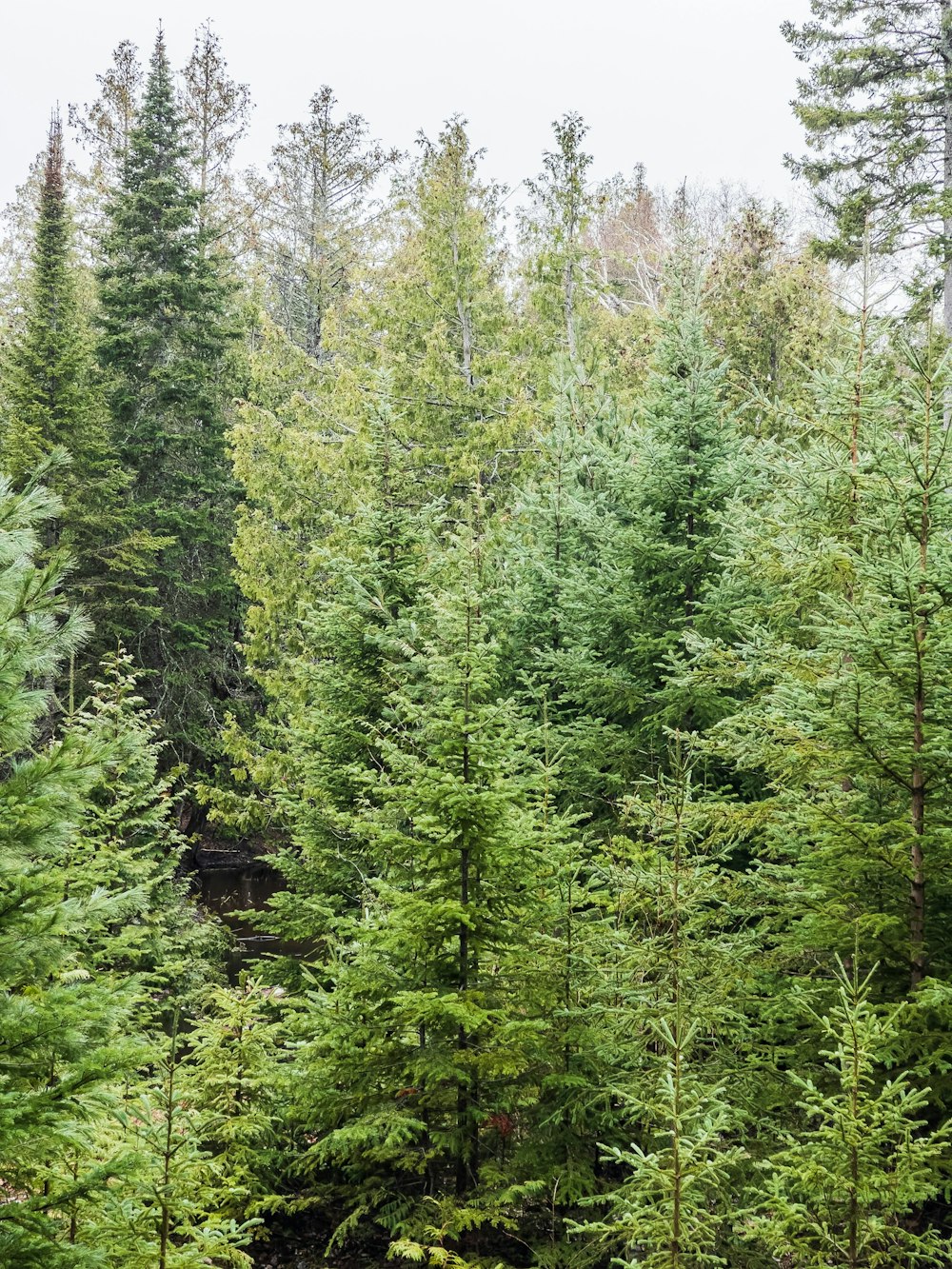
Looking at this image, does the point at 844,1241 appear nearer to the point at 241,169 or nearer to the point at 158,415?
the point at 158,415

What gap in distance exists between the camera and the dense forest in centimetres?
474

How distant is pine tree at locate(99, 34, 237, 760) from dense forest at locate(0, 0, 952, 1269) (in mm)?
197

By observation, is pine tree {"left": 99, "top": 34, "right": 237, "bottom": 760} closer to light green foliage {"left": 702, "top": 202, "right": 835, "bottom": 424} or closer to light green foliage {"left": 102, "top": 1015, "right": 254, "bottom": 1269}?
light green foliage {"left": 702, "top": 202, "right": 835, "bottom": 424}

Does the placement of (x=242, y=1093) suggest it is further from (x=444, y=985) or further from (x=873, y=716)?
(x=873, y=716)

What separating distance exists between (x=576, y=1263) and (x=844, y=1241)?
180 cm

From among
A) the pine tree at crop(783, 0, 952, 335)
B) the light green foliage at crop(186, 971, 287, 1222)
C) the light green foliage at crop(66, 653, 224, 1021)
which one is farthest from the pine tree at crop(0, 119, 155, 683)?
the pine tree at crop(783, 0, 952, 335)

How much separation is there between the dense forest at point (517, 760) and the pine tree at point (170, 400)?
7.8 inches

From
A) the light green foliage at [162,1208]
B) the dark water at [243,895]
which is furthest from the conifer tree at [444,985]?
the dark water at [243,895]

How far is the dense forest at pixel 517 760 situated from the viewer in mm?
4742

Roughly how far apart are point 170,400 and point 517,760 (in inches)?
750

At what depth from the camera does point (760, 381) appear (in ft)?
58.5

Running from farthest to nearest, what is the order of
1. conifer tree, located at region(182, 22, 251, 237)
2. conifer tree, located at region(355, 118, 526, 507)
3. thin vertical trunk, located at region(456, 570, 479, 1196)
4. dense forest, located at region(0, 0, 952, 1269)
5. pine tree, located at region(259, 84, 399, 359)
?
conifer tree, located at region(182, 22, 251, 237) → pine tree, located at region(259, 84, 399, 359) → conifer tree, located at region(355, 118, 526, 507) → thin vertical trunk, located at region(456, 570, 479, 1196) → dense forest, located at region(0, 0, 952, 1269)

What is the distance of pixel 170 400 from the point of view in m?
23.2

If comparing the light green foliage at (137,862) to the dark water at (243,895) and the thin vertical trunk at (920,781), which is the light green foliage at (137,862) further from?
the dark water at (243,895)
